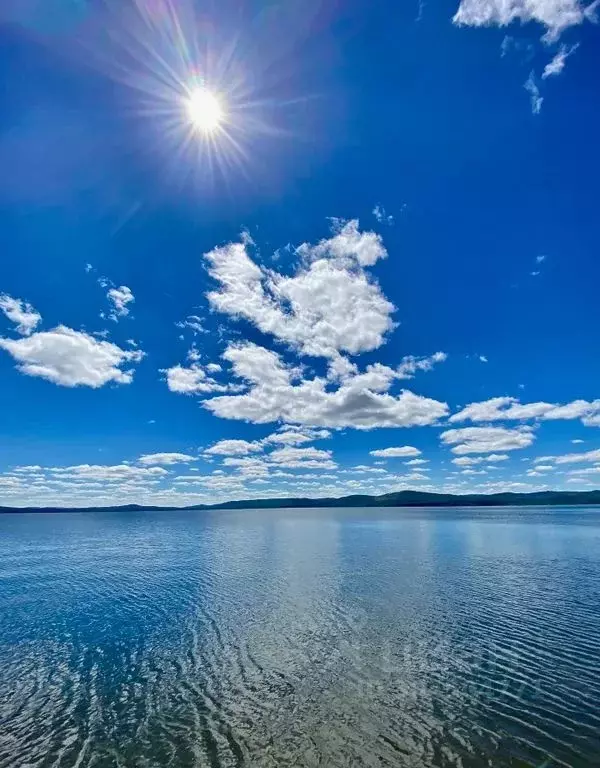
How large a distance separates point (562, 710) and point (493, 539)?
2879 inches

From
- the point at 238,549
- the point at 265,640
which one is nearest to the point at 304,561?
the point at 238,549

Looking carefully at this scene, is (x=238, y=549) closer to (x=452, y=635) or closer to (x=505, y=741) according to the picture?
(x=452, y=635)

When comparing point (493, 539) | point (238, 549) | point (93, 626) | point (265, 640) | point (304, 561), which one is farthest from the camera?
point (493, 539)

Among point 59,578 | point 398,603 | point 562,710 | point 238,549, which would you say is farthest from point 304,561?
point 562,710

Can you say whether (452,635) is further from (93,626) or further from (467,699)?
(93,626)

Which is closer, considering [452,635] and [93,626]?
[452,635]

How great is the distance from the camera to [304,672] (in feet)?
68.9

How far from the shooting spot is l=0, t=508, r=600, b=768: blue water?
14961 millimetres

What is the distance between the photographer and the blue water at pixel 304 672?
15.0m

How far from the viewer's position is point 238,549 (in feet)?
242

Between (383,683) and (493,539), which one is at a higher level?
(493,539)

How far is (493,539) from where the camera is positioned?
83125 millimetres

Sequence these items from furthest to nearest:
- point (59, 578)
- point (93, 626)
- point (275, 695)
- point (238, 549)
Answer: point (238, 549), point (59, 578), point (93, 626), point (275, 695)

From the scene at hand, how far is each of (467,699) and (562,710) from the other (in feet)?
11.4
